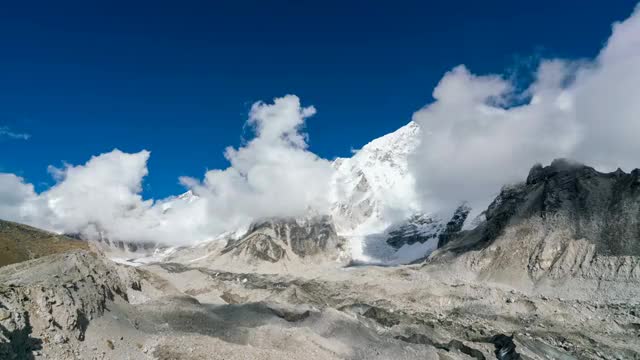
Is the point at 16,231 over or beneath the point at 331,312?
over

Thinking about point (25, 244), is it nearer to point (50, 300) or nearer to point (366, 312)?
point (50, 300)

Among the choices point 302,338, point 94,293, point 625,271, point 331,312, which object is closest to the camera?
point 94,293

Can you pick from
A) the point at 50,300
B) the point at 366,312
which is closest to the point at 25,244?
the point at 50,300

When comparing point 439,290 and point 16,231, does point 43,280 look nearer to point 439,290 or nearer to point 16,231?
point 16,231

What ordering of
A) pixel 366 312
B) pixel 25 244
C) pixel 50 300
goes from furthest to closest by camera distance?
pixel 366 312 < pixel 25 244 < pixel 50 300

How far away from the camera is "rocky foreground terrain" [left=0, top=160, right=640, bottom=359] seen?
51.6 m

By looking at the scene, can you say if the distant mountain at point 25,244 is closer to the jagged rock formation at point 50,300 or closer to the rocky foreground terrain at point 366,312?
the rocky foreground terrain at point 366,312

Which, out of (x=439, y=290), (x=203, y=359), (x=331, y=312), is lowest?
(x=203, y=359)

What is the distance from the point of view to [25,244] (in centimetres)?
10788

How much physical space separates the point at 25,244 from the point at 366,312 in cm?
7908

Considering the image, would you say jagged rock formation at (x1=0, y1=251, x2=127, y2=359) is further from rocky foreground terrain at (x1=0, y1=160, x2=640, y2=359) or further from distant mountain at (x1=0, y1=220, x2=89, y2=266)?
distant mountain at (x1=0, y1=220, x2=89, y2=266)

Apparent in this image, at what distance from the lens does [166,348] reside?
5738cm

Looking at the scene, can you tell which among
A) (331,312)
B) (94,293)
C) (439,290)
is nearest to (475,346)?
(331,312)

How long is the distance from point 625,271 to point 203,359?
485ft
